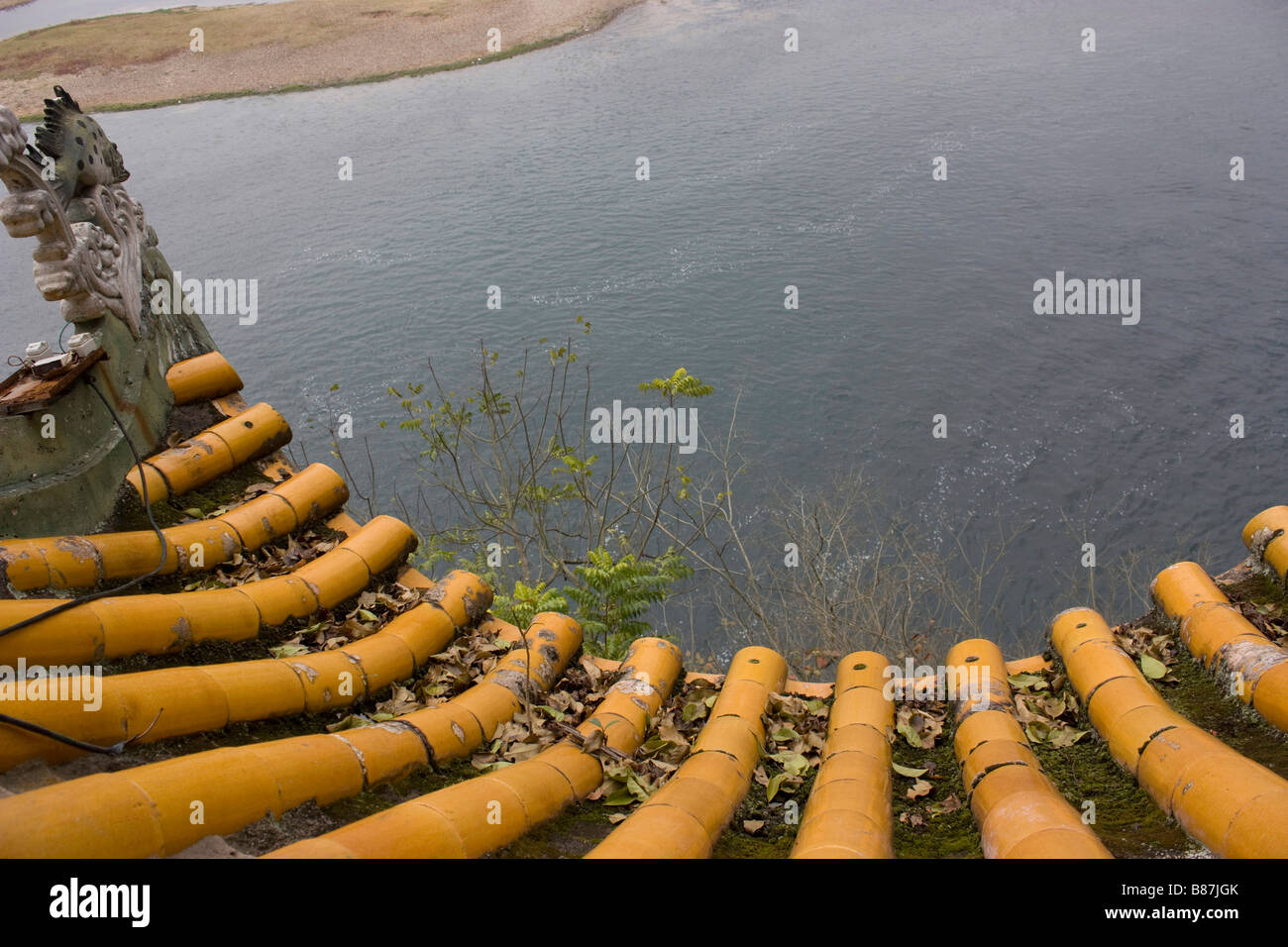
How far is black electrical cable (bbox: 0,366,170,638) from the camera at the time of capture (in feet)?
15.4

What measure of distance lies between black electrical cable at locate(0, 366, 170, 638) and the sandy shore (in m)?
42.7

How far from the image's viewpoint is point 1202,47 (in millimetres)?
38219

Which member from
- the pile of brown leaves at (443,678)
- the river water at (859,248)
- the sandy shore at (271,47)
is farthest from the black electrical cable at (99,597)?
the sandy shore at (271,47)

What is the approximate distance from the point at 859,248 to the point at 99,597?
26000 mm

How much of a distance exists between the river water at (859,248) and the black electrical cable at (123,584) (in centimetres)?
1618

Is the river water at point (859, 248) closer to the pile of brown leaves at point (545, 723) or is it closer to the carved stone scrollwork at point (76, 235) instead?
the pile of brown leaves at point (545, 723)

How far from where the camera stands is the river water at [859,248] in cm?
2250

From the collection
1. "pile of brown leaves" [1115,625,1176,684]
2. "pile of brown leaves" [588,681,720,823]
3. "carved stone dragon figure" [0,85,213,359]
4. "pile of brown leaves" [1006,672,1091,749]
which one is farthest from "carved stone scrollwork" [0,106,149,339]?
"pile of brown leaves" [1115,625,1176,684]

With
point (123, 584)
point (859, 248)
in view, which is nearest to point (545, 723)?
point (123, 584)

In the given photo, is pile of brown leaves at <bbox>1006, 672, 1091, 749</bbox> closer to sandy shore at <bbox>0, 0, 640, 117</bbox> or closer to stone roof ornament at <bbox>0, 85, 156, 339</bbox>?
stone roof ornament at <bbox>0, 85, 156, 339</bbox>

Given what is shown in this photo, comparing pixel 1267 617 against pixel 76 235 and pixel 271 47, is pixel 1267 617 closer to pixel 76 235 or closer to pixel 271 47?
pixel 76 235

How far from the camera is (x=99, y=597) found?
5.23 meters
